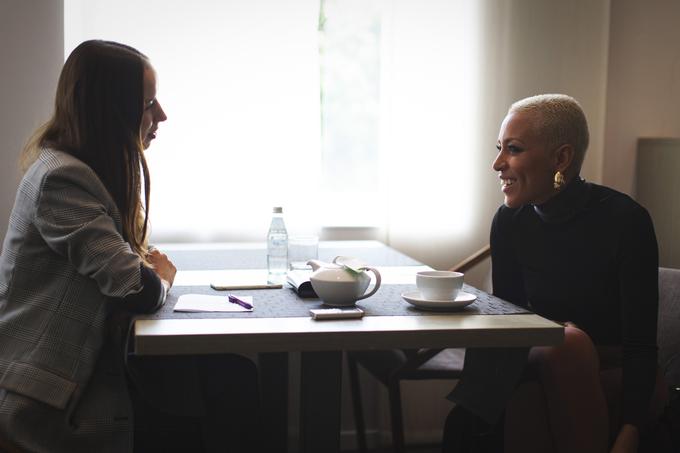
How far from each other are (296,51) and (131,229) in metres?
1.37

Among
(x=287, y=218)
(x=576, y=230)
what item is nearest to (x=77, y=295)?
(x=576, y=230)

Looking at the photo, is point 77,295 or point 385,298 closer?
point 77,295

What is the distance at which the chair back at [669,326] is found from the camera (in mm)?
1915

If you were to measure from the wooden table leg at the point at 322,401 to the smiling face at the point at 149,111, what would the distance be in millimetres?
662

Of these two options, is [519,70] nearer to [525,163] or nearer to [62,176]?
[525,163]

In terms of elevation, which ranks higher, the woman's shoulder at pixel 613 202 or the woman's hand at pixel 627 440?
the woman's shoulder at pixel 613 202

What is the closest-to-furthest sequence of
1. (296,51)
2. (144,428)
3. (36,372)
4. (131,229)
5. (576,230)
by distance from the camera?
(36,372)
(144,428)
(131,229)
(576,230)
(296,51)

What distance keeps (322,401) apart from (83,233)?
0.53 m

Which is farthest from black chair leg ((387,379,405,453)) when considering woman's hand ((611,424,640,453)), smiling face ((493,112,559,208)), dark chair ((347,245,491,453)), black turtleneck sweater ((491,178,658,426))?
woman's hand ((611,424,640,453))

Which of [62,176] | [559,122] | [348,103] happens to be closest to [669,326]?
[559,122]

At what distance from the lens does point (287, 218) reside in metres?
2.79

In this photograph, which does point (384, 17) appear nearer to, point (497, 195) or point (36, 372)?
point (497, 195)

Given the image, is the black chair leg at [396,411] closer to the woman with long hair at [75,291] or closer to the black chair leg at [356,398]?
the black chair leg at [356,398]

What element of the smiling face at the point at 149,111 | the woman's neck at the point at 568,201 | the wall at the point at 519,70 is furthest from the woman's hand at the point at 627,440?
the wall at the point at 519,70
